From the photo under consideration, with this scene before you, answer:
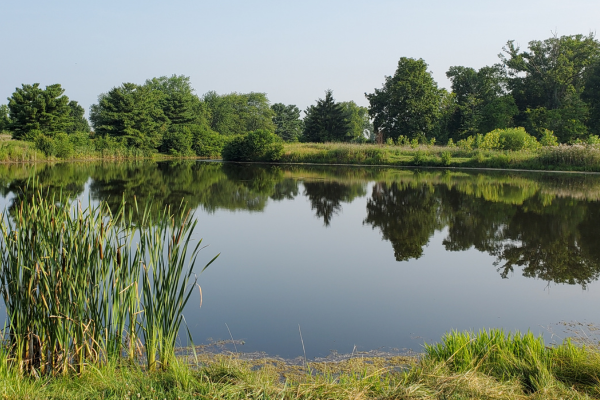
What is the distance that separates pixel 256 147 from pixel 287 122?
1297 inches

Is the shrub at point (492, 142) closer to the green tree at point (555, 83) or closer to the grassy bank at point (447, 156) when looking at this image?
the grassy bank at point (447, 156)

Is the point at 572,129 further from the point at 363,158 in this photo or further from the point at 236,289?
the point at 236,289

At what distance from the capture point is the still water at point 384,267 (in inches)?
201

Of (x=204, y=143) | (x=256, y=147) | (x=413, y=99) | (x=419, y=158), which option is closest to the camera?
(x=419, y=158)

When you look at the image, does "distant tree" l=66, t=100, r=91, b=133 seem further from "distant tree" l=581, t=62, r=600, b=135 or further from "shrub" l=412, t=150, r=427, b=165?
"distant tree" l=581, t=62, r=600, b=135

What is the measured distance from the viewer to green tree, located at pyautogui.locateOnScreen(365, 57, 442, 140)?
49.6 m

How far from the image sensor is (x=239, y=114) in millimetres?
72938

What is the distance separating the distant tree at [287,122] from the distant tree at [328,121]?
1732 centimetres

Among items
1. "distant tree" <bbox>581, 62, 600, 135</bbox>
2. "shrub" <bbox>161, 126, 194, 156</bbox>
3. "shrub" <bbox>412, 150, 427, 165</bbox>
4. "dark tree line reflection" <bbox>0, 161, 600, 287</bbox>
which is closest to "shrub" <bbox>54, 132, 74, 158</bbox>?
"shrub" <bbox>161, 126, 194, 156</bbox>

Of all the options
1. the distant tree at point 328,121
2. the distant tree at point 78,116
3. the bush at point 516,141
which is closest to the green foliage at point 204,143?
the distant tree at point 328,121

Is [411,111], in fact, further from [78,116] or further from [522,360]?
[522,360]

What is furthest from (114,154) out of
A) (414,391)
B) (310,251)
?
(414,391)

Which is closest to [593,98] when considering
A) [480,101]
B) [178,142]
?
[480,101]

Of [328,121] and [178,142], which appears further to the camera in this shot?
[328,121]
